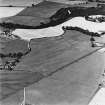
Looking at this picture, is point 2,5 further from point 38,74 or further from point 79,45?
point 38,74

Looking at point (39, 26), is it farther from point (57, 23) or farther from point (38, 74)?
Result: point (38, 74)

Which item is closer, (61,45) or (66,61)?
(66,61)

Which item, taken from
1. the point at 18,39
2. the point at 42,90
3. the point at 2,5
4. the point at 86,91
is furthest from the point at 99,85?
the point at 2,5

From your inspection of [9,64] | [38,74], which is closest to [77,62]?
[38,74]

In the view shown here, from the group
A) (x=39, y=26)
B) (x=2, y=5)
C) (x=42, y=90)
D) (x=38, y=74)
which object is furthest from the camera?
(x=2, y=5)

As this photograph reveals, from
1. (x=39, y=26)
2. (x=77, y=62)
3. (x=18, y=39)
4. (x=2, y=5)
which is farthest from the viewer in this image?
(x=2, y=5)

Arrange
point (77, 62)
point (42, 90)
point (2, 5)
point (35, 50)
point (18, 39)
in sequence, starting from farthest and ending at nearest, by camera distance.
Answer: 1. point (2, 5)
2. point (18, 39)
3. point (35, 50)
4. point (77, 62)
5. point (42, 90)

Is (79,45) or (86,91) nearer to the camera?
(86,91)

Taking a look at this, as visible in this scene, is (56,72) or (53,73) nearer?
(53,73)

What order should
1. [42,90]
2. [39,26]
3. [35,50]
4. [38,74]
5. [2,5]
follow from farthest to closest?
[2,5] < [39,26] < [35,50] < [38,74] < [42,90]
